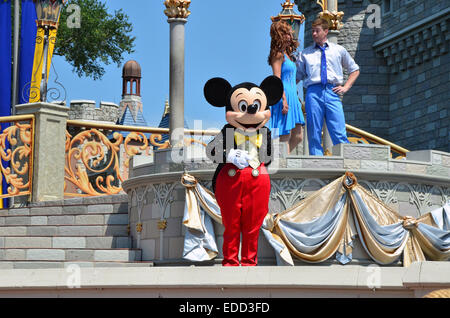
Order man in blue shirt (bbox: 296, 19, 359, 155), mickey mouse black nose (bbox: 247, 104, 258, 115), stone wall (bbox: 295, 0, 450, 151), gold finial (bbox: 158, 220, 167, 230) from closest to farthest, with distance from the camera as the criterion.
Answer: mickey mouse black nose (bbox: 247, 104, 258, 115), gold finial (bbox: 158, 220, 167, 230), man in blue shirt (bbox: 296, 19, 359, 155), stone wall (bbox: 295, 0, 450, 151)

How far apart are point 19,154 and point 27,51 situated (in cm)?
341

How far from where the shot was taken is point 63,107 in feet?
42.4

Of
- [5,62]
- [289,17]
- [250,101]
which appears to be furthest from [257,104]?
[5,62]

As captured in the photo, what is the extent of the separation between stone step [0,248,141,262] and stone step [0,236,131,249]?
0.17m

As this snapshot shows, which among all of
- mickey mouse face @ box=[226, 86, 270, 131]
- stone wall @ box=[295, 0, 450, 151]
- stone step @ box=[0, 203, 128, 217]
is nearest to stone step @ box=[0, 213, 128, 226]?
stone step @ box=[0, 203, 128, 217]

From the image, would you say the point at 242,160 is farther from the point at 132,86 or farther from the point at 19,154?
the point at 132,86

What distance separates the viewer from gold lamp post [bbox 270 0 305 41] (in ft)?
43.3

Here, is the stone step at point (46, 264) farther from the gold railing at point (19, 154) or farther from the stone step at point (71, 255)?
the gold railing at point (19, 154)

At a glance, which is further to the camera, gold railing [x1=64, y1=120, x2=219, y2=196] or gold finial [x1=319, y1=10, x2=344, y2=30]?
gold railing [x1=64, y1=120, x2=219, y2=196]

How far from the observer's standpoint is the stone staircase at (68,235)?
398 inches

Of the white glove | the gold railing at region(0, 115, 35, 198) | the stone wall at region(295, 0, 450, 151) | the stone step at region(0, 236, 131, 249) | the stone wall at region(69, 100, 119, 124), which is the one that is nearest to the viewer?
the white glove

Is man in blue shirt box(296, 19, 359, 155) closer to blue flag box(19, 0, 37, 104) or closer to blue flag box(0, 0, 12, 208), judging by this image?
blue flag box(19, 0, 37, 104)
